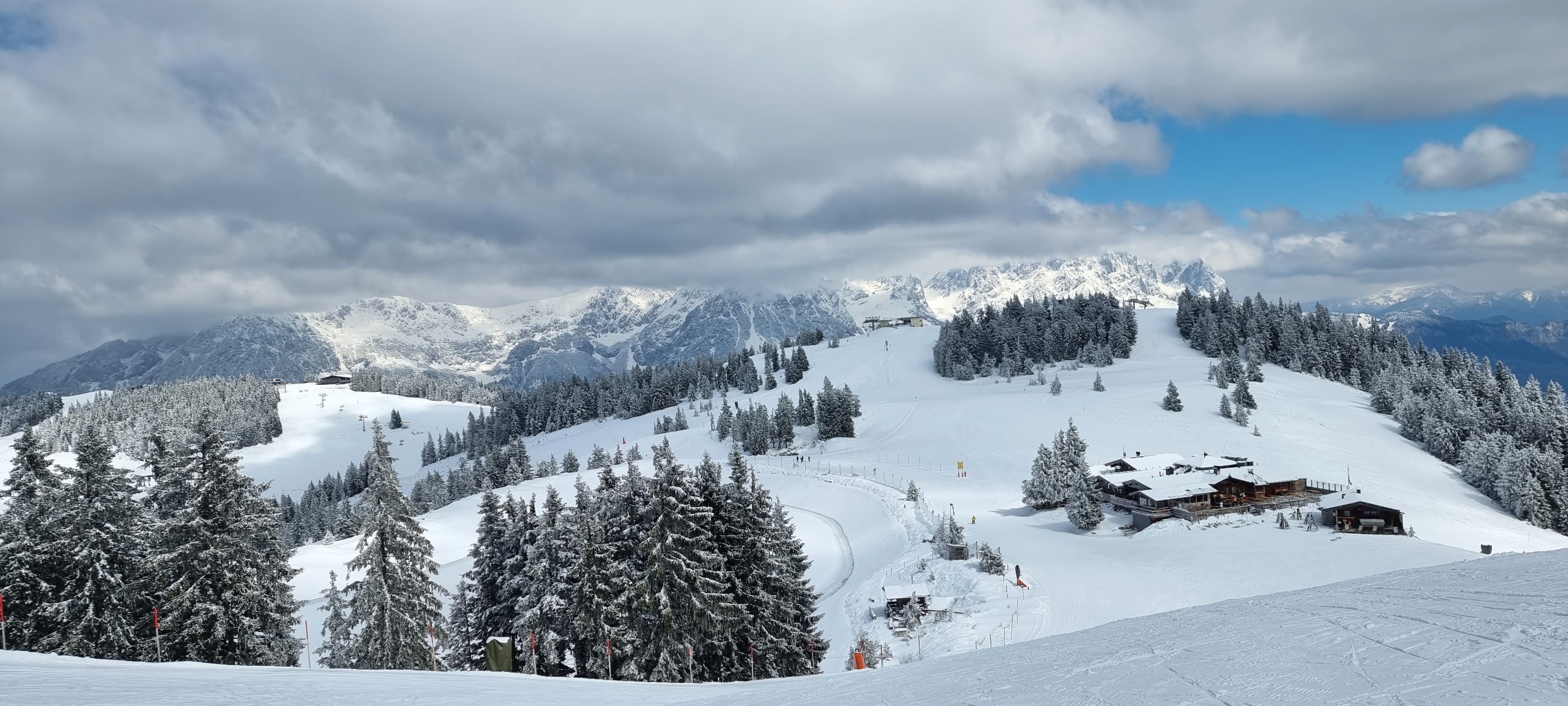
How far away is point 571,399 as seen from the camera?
192 meters

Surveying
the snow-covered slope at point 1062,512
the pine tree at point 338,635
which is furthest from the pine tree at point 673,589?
the snow-covered slope at point 1062,512

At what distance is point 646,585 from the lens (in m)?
26.5

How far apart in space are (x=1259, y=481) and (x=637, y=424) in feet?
416

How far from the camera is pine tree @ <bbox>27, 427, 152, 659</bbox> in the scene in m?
25.1

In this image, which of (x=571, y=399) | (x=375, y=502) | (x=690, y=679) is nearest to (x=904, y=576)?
(x=690, y=679)

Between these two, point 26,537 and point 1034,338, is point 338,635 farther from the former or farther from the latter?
point 1034,338

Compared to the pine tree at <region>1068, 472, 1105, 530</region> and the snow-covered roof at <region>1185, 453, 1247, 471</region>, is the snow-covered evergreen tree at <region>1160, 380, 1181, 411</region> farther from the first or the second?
the pine tree at <region>1068, 472, 1105, 530</region>

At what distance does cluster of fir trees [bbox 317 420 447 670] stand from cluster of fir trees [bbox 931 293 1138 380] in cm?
13789

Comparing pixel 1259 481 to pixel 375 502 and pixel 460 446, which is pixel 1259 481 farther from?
pixel 460 446

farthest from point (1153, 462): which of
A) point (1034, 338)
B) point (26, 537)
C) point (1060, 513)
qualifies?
point (1034, 338)

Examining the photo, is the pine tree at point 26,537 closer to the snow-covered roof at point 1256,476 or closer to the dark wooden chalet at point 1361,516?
the dark wooden chalet at point 1361,516

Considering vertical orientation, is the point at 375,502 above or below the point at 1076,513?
above

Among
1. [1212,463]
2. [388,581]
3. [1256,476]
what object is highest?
[388,581]

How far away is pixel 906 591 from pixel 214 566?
3275cm
